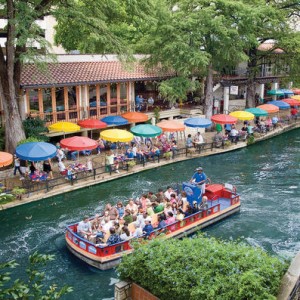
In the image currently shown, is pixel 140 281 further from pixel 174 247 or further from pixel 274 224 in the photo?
pixel 274 224

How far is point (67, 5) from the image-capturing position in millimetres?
24219

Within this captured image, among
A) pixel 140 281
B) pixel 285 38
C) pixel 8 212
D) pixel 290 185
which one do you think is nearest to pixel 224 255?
pixel 140 281

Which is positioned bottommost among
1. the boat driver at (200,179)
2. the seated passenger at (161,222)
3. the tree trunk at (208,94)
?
the seated passenger at (161,222)

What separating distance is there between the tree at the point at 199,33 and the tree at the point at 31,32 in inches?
216

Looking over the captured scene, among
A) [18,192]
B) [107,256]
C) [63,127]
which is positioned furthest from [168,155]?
[107,256]

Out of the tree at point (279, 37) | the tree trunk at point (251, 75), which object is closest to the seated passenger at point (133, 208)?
the tree at point (279, 37)

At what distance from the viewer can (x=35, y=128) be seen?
85.9 feet

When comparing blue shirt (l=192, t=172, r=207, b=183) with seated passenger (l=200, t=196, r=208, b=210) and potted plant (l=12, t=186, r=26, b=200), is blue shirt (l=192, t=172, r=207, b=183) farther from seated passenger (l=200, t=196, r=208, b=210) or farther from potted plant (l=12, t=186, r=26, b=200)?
potted plant (l=12, t=186, r=26, b=200)

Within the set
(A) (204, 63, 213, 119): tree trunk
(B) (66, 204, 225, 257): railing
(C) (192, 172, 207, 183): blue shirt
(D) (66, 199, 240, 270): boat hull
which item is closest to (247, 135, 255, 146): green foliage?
(A) (204, 63, 213, 119): tree trunk

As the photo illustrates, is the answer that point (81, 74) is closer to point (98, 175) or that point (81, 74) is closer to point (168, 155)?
point (168, 155)

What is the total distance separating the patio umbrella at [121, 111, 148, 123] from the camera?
3066 centimetres

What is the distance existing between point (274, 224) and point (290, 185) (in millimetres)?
6282

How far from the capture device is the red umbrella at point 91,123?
28336 mm

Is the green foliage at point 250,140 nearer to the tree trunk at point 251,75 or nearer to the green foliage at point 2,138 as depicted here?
the tree trunk at point 251,75
